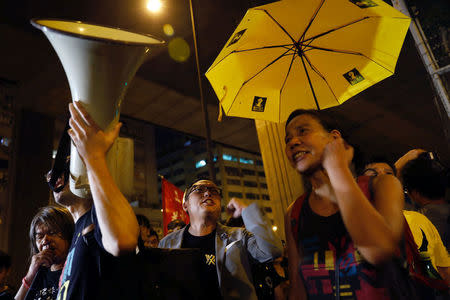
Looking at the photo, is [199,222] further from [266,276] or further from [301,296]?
[301,296]

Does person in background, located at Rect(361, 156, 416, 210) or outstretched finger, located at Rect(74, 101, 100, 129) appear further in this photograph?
person in background, located at Rect(361, 156, 416, 210)

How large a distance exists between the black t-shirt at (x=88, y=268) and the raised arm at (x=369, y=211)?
0.94m

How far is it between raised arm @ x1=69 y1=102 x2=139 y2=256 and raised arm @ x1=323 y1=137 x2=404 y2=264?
78 centimetres

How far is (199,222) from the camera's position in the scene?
117 inches

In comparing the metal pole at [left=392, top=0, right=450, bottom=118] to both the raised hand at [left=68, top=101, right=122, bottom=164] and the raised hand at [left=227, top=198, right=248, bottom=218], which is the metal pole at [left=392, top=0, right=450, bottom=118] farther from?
the raised hand at [left=68, top=101, right=122, bottom=164]

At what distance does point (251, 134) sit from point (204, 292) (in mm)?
8749

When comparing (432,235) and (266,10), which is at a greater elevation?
(266,10)

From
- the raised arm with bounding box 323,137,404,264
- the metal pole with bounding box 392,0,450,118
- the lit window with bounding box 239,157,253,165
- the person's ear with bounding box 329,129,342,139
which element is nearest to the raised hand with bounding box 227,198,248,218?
the person's ear with bounding box 329,129,342,139

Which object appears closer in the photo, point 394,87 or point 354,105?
point 394,87

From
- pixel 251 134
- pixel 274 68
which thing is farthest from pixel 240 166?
pixel 274 68

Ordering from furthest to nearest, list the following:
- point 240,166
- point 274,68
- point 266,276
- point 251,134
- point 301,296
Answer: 1. point 240,166
2. point 251,134
3. point 274,68
4. point 266,276
5. point 301,296

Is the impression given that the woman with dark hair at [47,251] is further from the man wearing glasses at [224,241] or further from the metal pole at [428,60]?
the metal pole at [428,60]

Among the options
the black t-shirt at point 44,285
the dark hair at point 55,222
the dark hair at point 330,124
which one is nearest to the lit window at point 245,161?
the dark hair at point 55,222

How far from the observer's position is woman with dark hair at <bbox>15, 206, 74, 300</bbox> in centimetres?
223
